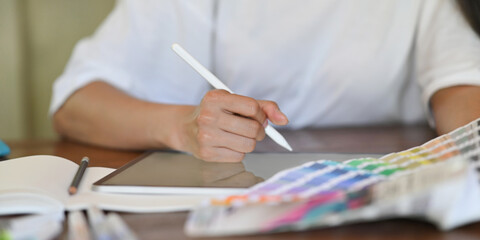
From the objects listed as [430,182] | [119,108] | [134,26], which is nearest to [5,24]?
[134,26]

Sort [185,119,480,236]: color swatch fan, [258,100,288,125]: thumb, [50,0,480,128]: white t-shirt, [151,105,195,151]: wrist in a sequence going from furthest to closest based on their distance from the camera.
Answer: [50,0,480,128]: white t-shirt, [151,105,195,151]: wrist, [258,100,288,125]: thumb, [185,119,480,236]: color swatch fan

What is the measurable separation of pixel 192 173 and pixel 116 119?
1.16 feet

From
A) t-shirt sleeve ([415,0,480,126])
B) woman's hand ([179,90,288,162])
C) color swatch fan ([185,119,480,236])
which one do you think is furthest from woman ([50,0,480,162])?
color swatch fan ([185,119,480,236])

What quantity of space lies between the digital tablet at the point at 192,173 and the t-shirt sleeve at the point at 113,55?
0.34 m

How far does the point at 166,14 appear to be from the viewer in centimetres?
109

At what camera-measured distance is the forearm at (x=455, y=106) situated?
78 cm

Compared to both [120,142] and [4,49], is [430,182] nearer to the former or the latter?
[120,142]

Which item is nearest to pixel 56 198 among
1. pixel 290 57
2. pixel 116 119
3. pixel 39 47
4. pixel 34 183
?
pixel 34 183

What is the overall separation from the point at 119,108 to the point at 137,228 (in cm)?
52

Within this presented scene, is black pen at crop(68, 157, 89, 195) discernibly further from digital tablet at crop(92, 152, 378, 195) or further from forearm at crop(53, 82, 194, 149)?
forearm at crop(53, 82, 194, 149)

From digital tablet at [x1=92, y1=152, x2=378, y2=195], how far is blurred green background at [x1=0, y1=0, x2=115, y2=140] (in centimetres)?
143

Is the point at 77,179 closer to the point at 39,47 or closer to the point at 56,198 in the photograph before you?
the point at 56,198

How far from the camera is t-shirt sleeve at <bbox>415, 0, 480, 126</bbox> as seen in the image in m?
0.96

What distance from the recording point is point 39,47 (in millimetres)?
2051
